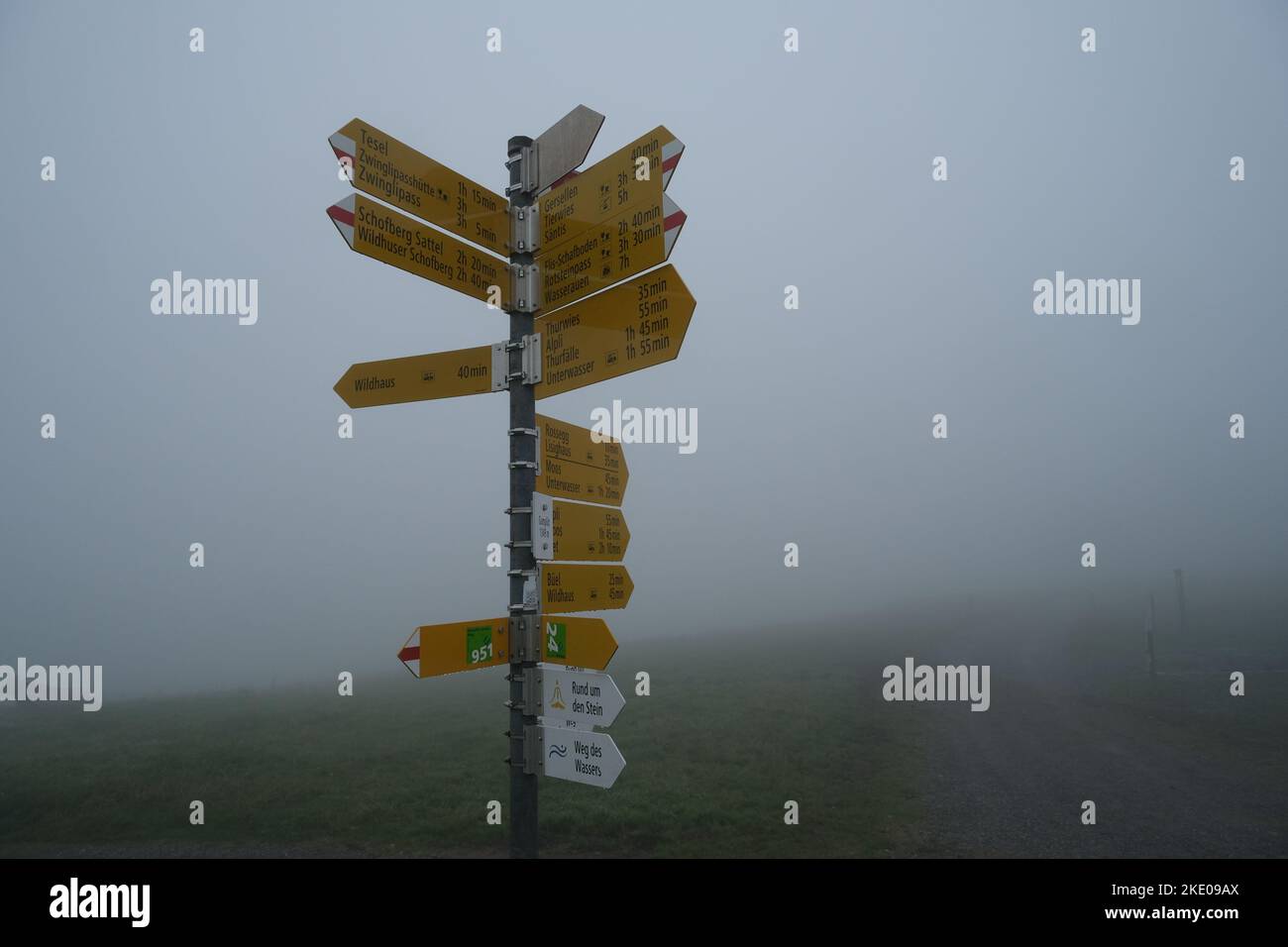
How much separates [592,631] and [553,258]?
2516 millimetres

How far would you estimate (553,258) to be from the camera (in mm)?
4824

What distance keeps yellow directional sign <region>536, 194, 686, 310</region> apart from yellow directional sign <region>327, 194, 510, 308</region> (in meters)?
0.34

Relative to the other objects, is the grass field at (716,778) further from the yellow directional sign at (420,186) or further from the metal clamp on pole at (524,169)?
the metal clamp on pole at (524,169)

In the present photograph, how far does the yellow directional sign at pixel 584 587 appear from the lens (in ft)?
15.1

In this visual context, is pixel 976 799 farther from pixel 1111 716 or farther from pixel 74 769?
pixel 74 769

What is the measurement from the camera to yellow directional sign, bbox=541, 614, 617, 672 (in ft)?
14.1

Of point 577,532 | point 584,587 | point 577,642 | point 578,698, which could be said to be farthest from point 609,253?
point 578,698

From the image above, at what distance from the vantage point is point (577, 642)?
438 centimetres

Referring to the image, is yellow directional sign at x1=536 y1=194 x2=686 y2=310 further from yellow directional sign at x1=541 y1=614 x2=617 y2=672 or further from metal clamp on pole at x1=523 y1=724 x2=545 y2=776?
metal clamp on pole at x1=523 y1=724 x2=545 y2=776

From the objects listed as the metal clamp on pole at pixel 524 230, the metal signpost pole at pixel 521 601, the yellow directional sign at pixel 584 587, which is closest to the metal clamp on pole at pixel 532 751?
the metal signpost pole at pixel 521 601

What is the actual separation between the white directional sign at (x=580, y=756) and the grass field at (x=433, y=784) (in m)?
4.90

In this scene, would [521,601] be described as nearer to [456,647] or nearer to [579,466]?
[456,647]
